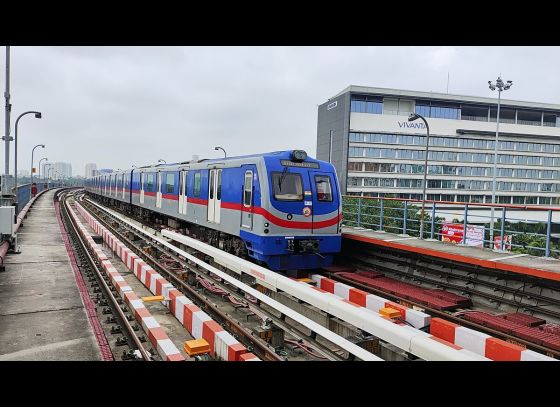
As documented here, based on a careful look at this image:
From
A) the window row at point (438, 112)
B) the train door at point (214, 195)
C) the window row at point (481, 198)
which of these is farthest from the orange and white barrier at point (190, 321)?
the window row at point (438, 112)

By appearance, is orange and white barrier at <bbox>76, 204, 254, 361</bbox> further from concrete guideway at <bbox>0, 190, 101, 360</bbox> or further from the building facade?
the building facade

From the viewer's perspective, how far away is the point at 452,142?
77.2 metres

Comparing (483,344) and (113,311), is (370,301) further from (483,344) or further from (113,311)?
(113,311)

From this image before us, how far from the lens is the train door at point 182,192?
1623 centimetres

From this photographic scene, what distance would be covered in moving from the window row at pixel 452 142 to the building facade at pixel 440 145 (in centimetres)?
16

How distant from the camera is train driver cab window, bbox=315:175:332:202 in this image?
1142cm

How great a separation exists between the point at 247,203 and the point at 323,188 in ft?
6.54

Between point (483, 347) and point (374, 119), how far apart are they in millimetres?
69715

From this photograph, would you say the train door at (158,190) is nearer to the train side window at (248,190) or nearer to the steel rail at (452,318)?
the train side window at (248,190)

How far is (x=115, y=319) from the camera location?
7926 mm

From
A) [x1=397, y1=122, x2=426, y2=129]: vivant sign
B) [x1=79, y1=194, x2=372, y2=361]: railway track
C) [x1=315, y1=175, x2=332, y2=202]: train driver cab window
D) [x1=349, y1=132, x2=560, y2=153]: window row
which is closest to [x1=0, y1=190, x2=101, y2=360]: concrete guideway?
[x1=79, y1=194, x2=372, y2=361]: railway track

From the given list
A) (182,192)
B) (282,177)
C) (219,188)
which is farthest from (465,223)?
(182,192)

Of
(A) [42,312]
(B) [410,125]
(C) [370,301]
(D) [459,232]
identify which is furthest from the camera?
(B) [410,125]
